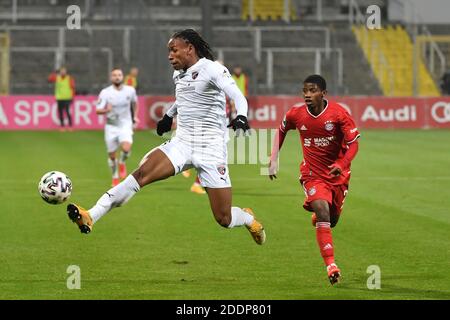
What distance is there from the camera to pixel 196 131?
448 inches

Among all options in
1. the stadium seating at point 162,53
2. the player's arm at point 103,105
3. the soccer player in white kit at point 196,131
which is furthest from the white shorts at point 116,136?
the stadium seating at point 162,53

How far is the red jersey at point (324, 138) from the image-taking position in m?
11.1

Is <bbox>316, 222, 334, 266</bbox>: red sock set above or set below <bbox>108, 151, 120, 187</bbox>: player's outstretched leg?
above

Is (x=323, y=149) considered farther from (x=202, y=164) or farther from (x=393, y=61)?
(x=393, y=61)

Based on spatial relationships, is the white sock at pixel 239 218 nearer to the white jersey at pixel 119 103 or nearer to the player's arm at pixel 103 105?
the player's arm at pixel 103 105

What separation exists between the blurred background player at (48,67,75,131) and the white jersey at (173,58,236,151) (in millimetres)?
27876

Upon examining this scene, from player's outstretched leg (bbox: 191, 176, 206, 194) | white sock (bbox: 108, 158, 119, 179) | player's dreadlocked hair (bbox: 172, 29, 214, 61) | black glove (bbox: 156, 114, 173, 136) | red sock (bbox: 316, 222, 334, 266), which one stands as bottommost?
player's outstretched leg (bbox: 191, 176, 206, 194)

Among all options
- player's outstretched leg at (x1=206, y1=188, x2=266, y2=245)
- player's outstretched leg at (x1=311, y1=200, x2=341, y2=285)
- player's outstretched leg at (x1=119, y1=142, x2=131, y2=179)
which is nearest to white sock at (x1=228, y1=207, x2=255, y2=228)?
player's outstretched leg at (x1=206, y1=188, x2=266, y2=245)

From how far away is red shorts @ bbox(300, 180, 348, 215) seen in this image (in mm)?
10906

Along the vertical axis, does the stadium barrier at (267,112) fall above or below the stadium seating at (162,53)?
below

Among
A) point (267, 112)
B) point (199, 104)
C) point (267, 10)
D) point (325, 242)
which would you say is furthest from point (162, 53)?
point (325, 242)

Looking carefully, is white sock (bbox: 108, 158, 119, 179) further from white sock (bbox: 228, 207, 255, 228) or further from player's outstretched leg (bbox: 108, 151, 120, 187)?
white sock (bbox: 228, 207, 255, 228)

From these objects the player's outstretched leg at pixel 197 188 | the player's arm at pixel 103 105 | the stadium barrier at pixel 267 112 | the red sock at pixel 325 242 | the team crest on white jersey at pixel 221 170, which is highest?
the team crest on white jersey at pixel 221 170

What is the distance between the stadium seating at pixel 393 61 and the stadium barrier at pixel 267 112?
8.48 feet
